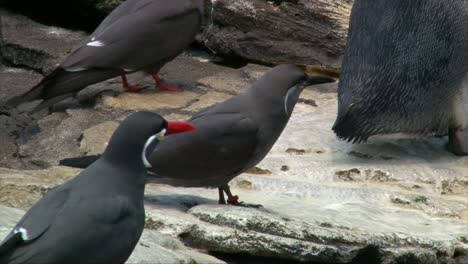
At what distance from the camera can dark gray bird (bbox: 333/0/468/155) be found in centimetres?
648

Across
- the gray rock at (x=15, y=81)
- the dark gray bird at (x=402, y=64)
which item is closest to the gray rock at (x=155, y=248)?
the dark gray bird at (x=402, y=64)

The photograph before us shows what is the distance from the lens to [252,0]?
8.02m

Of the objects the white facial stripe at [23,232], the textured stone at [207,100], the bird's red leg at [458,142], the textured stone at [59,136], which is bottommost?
the textured stone at [59,136]

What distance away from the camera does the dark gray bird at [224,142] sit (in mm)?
4988

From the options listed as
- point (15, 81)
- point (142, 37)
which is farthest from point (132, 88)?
point (15, 81)

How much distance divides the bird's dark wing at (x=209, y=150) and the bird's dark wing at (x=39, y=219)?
4.64ft

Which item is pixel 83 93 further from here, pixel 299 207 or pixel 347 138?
pixel 299 207

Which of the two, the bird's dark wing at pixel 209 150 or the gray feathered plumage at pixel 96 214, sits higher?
the gray feathered plumage at pixel 96 214

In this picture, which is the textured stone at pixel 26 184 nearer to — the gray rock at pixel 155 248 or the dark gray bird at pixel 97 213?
the gray rock at pixel 155 248

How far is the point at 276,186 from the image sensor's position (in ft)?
18.8

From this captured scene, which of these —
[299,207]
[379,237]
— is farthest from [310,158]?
[379,237]

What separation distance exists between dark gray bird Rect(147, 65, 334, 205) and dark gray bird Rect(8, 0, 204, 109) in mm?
2102

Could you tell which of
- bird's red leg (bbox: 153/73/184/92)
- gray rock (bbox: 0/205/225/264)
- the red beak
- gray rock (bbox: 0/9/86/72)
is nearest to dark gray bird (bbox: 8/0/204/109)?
bird's red leg (bbox: 153/73/184/92)

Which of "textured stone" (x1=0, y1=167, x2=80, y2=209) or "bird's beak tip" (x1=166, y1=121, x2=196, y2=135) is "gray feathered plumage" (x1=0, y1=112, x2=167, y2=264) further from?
"textured stone" (x1=0, y1=167, x2=80, y2=209)
